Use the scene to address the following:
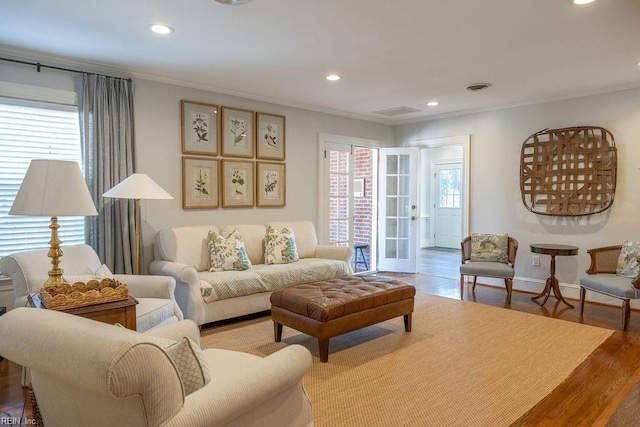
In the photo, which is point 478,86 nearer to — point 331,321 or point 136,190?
point 331,321

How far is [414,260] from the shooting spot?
657 centimetres

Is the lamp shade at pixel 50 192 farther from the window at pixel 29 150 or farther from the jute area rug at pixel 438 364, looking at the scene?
the jute area rug at pixel 438 364

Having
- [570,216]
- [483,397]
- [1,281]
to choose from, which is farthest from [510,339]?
[1,281]

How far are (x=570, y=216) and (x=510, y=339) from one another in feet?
7.29

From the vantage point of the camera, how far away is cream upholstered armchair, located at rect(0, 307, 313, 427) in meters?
1.12

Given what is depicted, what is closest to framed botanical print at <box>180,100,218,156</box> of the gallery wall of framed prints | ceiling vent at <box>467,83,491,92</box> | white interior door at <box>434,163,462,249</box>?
the gallery wall of framed prints

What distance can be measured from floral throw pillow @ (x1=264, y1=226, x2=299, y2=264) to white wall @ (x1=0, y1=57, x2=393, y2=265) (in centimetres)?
52

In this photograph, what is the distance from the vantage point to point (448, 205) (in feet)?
31.7

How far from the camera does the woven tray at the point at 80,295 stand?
2115mm

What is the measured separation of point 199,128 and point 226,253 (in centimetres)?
144

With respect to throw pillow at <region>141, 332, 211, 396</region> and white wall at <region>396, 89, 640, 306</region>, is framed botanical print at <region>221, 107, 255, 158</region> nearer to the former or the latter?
white wall at <region>396, 89, 640, 306</region>

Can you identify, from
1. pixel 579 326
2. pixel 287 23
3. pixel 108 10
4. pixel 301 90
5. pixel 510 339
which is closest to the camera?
pixel 108 10

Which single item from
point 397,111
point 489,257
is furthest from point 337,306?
point 397,111

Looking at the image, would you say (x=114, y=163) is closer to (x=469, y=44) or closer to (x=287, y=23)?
(x=287, y=23)
